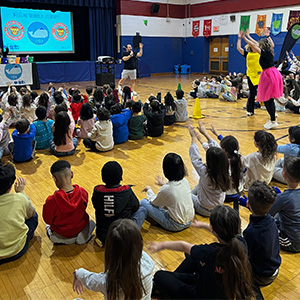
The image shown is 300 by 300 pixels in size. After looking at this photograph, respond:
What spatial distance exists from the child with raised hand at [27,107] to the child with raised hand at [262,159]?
12.7ft

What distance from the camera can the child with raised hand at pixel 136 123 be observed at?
5.07 meters

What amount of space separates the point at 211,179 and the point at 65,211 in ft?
3.76

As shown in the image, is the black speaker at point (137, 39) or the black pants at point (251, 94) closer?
the black pants at point (251, 94)

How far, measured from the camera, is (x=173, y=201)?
2.52 meters

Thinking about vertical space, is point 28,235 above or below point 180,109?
below

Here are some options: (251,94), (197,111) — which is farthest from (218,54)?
(197,111)

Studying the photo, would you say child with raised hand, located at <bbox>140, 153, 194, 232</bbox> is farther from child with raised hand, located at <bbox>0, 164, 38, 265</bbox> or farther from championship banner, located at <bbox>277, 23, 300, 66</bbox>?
championship banner, located at <bbox>277, 23, 300, 66</bbox>

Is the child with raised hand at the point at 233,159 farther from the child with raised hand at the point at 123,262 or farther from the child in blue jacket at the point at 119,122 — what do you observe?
the child in blue jacket at the point at 119,122

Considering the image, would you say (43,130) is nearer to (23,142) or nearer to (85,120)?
(23,142)

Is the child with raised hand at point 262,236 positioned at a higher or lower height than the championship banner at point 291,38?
lower

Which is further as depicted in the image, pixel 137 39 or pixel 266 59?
pixel 137 39

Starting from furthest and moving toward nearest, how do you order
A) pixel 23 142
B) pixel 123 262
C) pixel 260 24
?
pixel 260 24
pixel 23 142
pixel 123 262

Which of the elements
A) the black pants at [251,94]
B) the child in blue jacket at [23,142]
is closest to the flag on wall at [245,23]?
the black pants at [251,94]

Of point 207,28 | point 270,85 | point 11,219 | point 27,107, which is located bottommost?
point 11,219
